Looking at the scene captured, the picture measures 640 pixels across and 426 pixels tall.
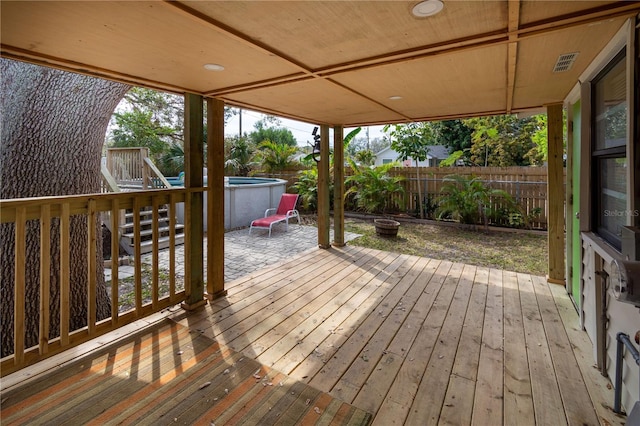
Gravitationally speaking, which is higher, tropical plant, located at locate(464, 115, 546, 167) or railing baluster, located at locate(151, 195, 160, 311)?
tropical plant, located at locate(464, 115, 546, 167)

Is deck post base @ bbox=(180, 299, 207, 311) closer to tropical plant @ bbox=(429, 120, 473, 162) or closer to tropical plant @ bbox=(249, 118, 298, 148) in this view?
tropical plant @ bbox=(429, 120, 473, 162)

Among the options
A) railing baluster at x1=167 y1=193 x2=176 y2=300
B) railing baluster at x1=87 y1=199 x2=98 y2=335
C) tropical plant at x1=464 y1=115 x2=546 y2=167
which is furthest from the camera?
tropical plant at x1=464 y1=115 x2=546 y2=167

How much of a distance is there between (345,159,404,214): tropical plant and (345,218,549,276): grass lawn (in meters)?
1.14

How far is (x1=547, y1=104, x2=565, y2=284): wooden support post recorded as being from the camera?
3.69 meters

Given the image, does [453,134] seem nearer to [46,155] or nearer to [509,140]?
[509,140]

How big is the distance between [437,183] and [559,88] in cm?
546

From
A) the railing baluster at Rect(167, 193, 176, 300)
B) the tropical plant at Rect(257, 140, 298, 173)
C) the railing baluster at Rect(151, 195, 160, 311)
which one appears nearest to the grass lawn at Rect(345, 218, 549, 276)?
the railing baluster at Rect(167, 193, 176, 300)

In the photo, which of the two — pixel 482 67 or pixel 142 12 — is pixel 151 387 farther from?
pixel 482 67

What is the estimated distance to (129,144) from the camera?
50.6 ft

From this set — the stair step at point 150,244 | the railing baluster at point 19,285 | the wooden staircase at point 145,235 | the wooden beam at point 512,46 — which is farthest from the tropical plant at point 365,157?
the railing baluster at point 19,285

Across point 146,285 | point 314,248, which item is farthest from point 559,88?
point 146,285

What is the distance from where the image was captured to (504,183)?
7477 mm

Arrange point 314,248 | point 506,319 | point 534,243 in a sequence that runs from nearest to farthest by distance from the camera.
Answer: point 506,319, point 314,248, point 534,243

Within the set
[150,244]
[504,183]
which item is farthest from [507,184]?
[150,244]
